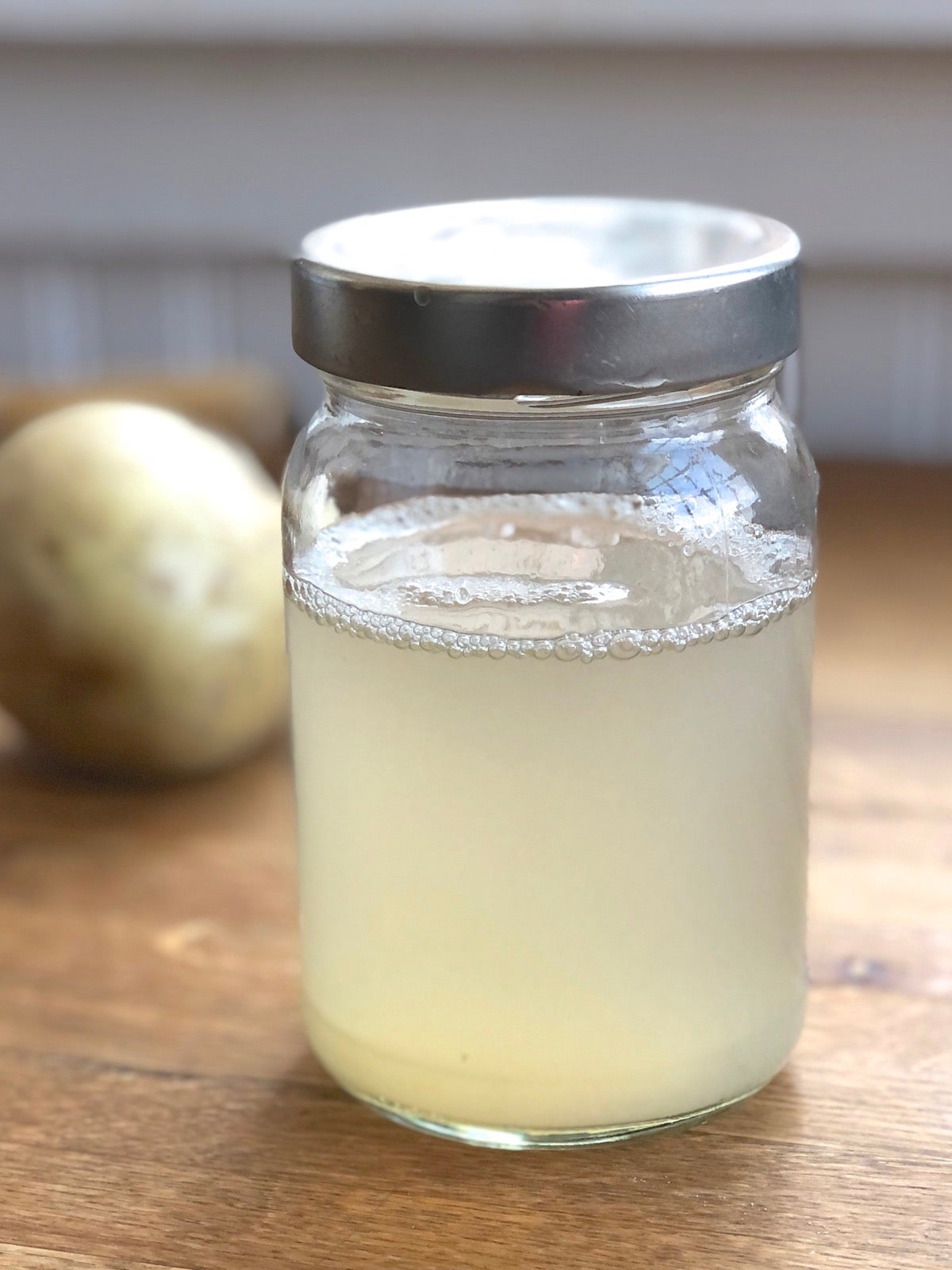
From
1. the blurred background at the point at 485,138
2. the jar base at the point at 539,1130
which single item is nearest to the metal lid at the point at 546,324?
the jar base at the point at 539,1130

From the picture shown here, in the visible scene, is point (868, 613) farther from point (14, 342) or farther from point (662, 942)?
point (14, 342)

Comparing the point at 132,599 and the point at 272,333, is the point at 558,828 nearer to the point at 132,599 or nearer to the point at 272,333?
the point at 132,599

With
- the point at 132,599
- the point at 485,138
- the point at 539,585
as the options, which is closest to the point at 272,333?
the point at 485,138

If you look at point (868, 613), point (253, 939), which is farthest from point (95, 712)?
point (868, 613)

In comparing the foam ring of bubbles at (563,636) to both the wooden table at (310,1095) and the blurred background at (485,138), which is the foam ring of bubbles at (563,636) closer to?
the wooden table at (310,1095)

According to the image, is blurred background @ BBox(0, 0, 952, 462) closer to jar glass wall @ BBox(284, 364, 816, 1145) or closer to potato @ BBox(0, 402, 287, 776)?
potato @ BBox(0, 402, 287, 776)

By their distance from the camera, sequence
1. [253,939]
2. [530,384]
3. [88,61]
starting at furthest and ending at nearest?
[88,61] → [253,939] → [530,384]
